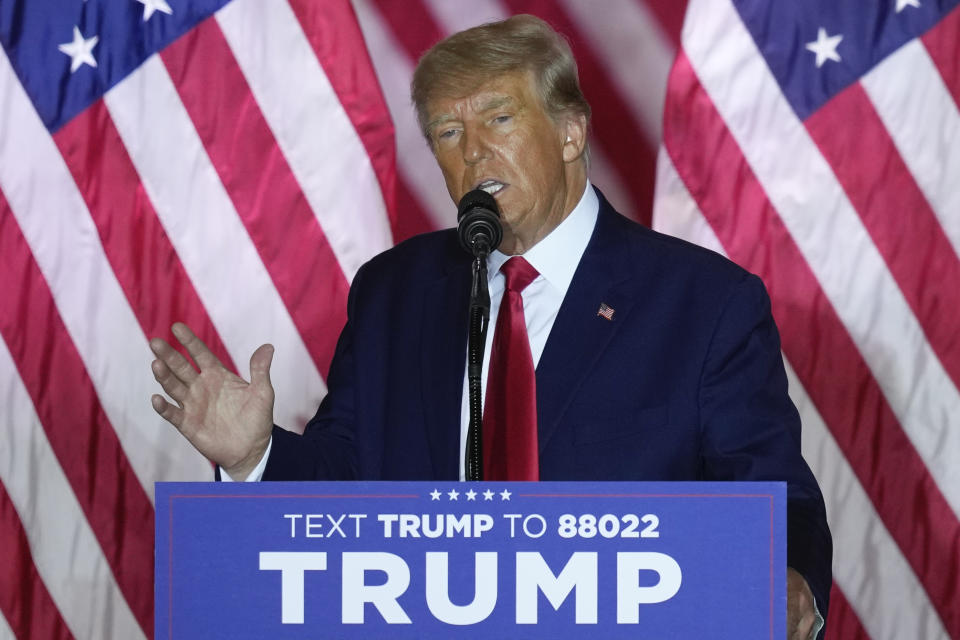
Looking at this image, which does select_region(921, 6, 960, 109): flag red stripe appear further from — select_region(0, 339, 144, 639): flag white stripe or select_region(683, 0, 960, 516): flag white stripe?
select_region(0, 339, 144, 639): flag white stripe

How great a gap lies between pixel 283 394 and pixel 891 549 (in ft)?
4.98

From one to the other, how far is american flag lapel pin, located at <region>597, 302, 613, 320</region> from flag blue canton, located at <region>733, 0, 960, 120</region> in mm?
1225

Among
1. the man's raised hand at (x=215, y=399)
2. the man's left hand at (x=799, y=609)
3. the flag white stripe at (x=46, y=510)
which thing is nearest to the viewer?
the man's left hand at (x=799, y=609)

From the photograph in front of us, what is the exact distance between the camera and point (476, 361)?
4.88 feet

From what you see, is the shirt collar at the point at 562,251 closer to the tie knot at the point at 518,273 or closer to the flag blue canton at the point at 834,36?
the tie knot at the point at 518,273

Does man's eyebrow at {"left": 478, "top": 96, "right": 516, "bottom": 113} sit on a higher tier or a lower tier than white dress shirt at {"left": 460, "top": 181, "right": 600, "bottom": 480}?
higher

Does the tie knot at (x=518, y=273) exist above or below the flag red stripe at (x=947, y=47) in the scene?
below

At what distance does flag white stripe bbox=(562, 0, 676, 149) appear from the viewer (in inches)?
122

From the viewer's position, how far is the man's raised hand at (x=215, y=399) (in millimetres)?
1653

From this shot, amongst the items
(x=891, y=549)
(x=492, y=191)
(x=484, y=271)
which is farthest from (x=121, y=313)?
(x=891, y=549)

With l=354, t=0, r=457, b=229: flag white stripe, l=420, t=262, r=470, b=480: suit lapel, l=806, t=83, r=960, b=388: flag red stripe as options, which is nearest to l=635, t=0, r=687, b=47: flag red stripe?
l=806, t=83, r=960, b=388: flag red stripe

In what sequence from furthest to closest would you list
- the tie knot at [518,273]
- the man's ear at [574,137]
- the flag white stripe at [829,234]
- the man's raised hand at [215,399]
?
the flag white stripe at [829,234]
the man's ear at [574,137]
the tie knot at [518,273]
the man's raised hand at [215,399]

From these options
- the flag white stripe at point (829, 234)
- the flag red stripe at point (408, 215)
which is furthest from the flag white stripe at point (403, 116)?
the flag white stripe at point (829, 234)

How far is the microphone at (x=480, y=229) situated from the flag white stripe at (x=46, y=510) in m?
1.84
